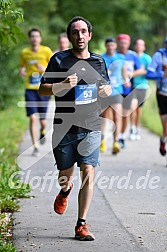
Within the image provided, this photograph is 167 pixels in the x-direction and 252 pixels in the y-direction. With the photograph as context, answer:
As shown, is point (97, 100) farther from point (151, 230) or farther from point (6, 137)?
point (6, 137)

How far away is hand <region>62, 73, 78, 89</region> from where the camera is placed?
6457 mm

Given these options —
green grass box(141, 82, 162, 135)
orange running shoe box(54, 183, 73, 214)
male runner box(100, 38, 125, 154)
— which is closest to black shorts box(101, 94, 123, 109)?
male runner box(100, 38, 125, 154)

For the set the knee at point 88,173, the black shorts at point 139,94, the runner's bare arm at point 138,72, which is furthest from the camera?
the black shorts at point 139,94

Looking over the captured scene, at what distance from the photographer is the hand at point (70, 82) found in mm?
6457

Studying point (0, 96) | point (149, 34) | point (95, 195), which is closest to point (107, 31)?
point (149, 34)

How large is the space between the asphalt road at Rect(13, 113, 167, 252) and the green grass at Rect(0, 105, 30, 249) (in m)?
0.14

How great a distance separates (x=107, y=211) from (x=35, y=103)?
206 inches

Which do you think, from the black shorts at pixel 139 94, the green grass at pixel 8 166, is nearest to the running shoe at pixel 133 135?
→ the black shorts at pixel 139 94

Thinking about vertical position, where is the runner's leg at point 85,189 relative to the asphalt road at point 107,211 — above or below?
above

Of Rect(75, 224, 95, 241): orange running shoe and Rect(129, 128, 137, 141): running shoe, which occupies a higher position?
Rect(75, 224, 95, 241): orange running shoe

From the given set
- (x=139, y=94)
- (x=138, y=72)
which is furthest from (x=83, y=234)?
(x=139, y=94)

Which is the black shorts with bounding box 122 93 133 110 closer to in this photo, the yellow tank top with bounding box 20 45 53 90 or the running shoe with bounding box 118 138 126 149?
the running shoe with bounding box 118 138 126 149

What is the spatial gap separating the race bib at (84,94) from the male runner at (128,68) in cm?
693

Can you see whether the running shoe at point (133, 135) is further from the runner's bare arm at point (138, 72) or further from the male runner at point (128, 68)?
the runner's bare arm at point (138, 72)
